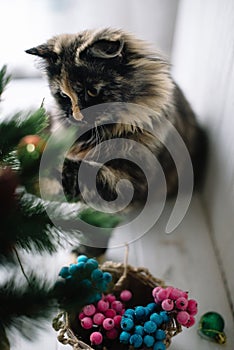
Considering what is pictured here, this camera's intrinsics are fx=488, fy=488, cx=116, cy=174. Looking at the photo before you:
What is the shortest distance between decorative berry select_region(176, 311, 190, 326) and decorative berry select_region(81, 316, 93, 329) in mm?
144

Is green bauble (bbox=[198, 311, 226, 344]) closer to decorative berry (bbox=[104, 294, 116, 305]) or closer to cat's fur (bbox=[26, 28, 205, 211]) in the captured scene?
decorative berry (bbox=[104, 294, 116, 305])

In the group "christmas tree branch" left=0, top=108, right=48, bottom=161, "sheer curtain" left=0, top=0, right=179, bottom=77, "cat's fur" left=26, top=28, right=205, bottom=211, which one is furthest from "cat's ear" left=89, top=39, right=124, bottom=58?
"sheer curtain" left=0, top=0, right=179, bottom=77

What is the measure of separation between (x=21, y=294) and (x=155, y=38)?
3.22 ft

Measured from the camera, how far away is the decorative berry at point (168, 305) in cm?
79

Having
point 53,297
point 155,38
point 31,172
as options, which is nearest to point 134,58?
point 31,172

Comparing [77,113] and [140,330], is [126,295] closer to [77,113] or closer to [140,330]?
[140,330]

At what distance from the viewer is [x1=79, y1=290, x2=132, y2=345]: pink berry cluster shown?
0.80 metres

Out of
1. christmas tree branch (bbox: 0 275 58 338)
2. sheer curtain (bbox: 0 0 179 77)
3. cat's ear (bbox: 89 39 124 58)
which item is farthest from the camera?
sheer curtain (bbox: 0 0 179 77)

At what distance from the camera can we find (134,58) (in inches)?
31.3

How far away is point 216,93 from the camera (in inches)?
41.2

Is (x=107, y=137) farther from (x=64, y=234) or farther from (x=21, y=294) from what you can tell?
(x=21, y=294)

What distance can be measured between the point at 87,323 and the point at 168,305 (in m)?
0.14

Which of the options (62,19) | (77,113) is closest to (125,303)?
(77,113)

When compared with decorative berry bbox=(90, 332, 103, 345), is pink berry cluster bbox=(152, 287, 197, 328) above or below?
above
